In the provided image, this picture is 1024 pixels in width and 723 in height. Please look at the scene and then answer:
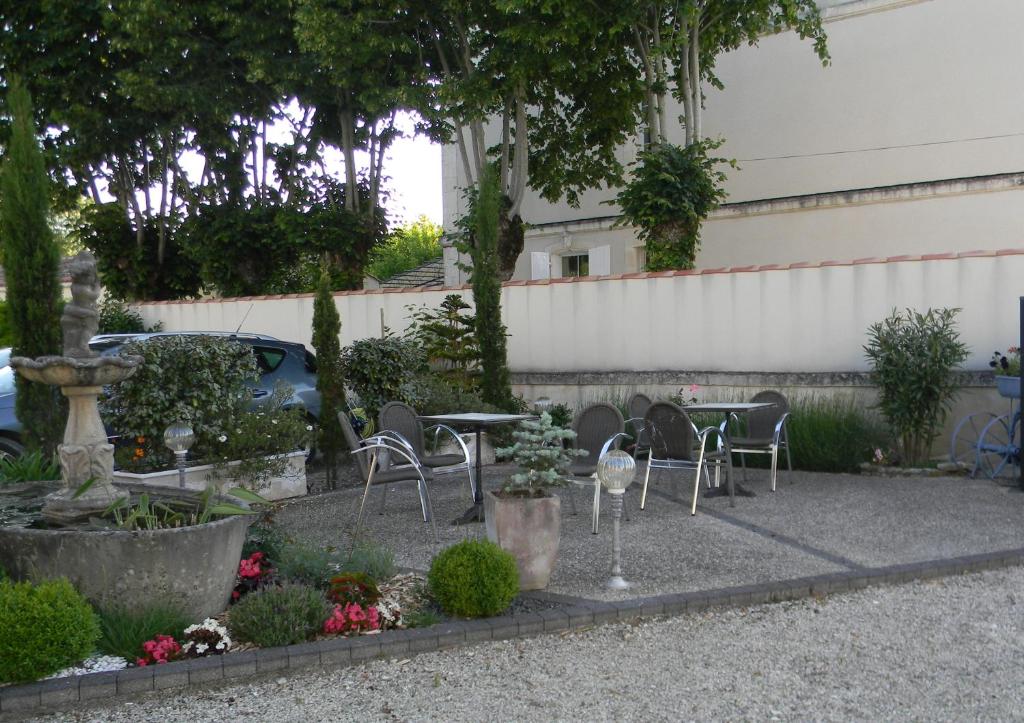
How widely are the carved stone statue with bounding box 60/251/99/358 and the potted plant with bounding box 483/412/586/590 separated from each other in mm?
2347

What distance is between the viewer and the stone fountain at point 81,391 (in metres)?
5.00

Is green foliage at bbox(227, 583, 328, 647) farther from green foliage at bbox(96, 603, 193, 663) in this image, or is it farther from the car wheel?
the car wheel

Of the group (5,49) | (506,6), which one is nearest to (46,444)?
(506,6)

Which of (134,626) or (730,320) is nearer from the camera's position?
(134,626)

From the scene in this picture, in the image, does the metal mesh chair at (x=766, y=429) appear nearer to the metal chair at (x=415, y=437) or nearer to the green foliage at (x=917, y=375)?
the green foliage at (x=917, y=375)

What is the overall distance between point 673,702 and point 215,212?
16.2 m

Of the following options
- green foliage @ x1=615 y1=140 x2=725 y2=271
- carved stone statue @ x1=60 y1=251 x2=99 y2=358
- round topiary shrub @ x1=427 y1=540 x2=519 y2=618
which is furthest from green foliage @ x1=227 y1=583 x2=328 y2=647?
green foliage @ x1=615 y1=140 x2=725 y2=271

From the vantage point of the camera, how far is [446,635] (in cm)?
464

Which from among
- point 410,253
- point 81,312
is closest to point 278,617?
point 81,312

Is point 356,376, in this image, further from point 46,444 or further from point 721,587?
point 721,587

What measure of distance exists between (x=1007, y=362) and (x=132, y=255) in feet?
51.8

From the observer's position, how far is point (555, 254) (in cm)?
1925

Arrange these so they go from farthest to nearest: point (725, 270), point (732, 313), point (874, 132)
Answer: point (874, 132), point (725, 270), point (732, 313)

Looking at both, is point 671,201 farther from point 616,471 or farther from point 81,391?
point 81,391
